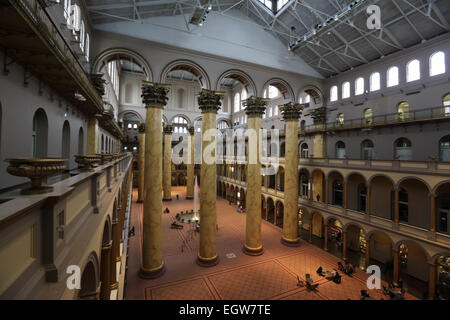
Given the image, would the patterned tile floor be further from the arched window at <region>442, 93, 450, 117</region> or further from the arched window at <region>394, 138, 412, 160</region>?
the arched window at <region>442, 93, 450, 117</region>

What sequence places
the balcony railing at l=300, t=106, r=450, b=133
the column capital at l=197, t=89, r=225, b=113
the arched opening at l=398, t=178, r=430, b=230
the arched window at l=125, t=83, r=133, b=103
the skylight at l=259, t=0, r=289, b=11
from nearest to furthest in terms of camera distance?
1. the column capital at l=197, t=89, r=225, b=113
2. the arched opening at l=398, t=178, r=430, b=230
3. the balcony railing at l=300, t=106, r=450, b=133
4. the skylight at l=259, t=0, r=289, b=11
5. the arched window at l=125, t=83, r=133, b=103

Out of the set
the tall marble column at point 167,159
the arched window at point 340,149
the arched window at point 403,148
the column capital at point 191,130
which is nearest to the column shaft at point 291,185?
the arched window at point 403,148

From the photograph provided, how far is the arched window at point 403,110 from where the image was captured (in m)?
16.3

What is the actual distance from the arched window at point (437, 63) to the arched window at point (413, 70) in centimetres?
80

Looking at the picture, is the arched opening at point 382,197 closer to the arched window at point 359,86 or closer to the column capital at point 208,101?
the arched window at point 359,86

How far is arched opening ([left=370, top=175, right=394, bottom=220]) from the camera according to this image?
48.9 feet

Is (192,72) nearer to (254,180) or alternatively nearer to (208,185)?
(208,185)

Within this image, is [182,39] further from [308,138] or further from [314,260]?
[308,138]

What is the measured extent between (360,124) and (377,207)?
24.8 ft

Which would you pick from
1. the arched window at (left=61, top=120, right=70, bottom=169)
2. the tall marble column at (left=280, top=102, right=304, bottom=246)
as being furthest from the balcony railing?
the arched window at (left=61, top=120, right=70, bottom=169)

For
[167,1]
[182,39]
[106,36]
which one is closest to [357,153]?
[182,39]

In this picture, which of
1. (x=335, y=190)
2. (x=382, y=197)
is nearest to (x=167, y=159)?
(x=335, y=190)

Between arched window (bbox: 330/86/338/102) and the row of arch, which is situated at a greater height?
arched window (bbox: 330/86/338/102)

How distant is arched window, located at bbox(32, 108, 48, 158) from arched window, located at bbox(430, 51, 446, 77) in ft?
74.0
